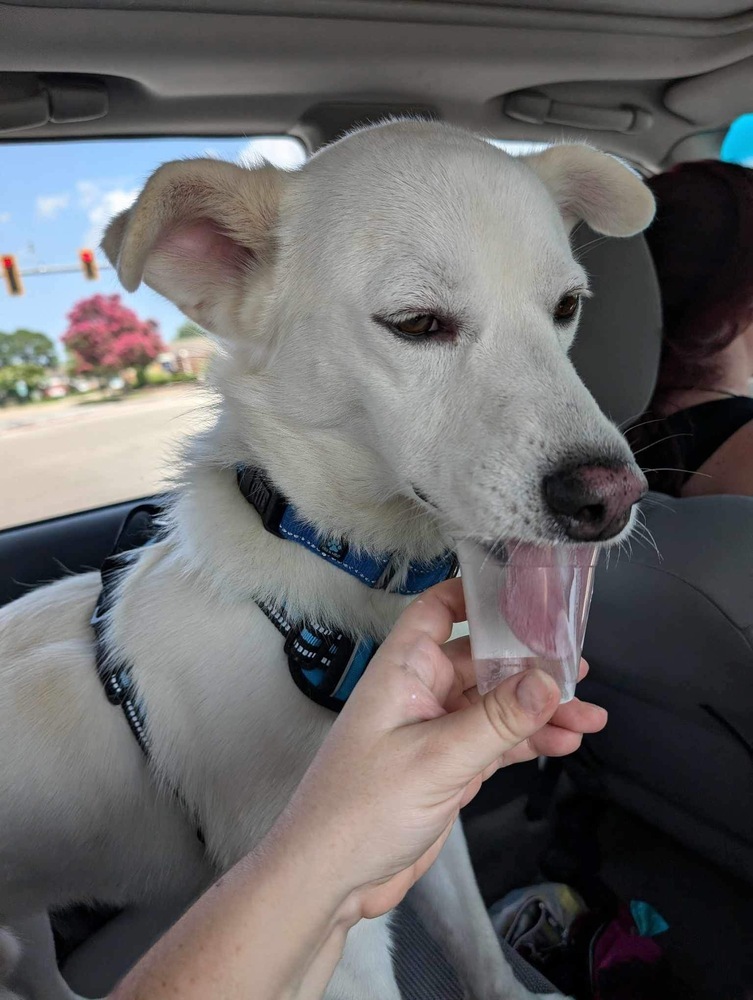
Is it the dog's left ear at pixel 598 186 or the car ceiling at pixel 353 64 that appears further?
the car ceiling at pixel 353 64

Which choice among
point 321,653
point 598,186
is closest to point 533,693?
point 321,653

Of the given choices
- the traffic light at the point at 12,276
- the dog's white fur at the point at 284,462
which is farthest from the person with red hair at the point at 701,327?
the traffic light at the point at 12,276

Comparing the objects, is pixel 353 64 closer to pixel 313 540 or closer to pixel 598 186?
pixel 598 186

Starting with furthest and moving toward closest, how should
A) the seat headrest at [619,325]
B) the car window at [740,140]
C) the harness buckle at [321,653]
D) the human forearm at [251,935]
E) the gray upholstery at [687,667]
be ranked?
the car window at [740,140]
the seat headrest at [619,325]
the gray upholstery at [687,667]
the harness buckle at [321,653]
the human forearm at [251,935]

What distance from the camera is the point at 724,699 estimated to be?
5.15 ft

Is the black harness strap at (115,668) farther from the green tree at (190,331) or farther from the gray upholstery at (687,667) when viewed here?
the gray upholstery at (687,667)

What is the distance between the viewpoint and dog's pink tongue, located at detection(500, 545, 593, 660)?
1.03 meters

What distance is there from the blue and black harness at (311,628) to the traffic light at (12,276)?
1.50m

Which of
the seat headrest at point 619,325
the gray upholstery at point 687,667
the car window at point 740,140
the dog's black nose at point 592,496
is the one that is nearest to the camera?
the dog's black nose at point 592,496

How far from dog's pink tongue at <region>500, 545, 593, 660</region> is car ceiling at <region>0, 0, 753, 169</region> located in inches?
64.8

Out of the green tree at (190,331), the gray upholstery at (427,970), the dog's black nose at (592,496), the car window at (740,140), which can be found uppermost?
the car window at (740,140)

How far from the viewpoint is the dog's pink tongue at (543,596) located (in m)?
1.03

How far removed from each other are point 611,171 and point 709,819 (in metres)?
1.57

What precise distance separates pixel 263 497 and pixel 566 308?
0.70 metres
